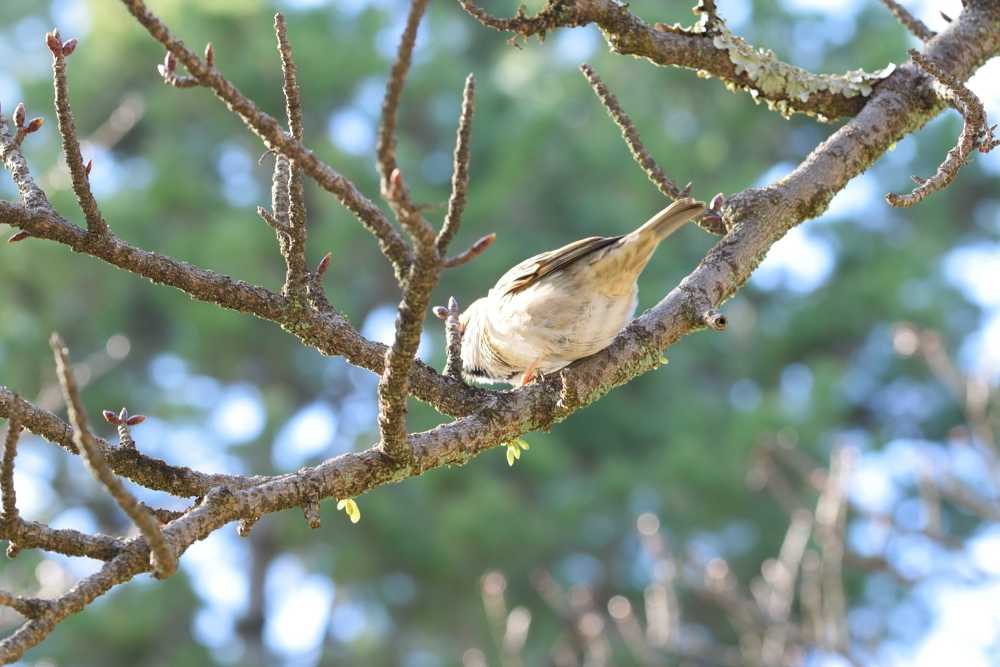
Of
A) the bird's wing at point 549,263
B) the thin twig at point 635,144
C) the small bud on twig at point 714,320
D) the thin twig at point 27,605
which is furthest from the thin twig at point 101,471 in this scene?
the bird's wing at point 549,263

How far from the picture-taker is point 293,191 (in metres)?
2.09

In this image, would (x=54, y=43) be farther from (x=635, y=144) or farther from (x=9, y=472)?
(x=635, y=144)

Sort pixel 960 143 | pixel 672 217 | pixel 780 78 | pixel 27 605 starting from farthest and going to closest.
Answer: pixel 672 217 < pixel 780 78 < pixel 960 143 < pixel 27 605

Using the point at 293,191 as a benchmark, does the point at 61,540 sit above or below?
below

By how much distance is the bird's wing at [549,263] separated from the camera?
338 centimetres

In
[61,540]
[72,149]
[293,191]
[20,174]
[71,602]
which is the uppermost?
[20,174]

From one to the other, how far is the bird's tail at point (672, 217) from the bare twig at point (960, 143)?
0.52 meters

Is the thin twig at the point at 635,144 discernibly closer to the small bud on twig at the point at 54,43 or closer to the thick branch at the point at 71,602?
the small bud on twig at the point at 54,43

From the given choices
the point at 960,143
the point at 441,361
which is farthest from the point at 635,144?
the point at 441,361

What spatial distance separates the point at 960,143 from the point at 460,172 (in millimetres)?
1179

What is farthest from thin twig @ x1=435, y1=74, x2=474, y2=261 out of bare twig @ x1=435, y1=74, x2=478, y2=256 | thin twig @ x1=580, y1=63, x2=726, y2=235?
thin twig @ x1=580, y1=63, x2=726, y2=235

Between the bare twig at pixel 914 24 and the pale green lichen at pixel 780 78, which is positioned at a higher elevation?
the bare twig at pixel 914 24

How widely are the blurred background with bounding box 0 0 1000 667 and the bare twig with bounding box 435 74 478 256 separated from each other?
288 inches

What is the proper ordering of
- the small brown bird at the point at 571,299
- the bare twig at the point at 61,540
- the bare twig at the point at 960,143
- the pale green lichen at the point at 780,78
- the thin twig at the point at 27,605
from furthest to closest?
the small brown bird at the point at 571,299, the pale green lichen at the point at 780,78, the bare twig at the point at 960,143, the bare twig at the point at 61,540, the thin twig at the point at 27,605
